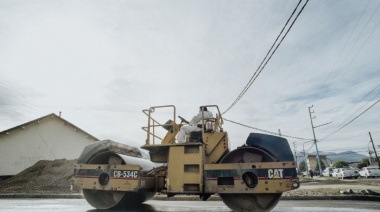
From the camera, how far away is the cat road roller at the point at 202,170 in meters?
5.31

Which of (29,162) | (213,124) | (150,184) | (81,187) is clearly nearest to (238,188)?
(213,124)

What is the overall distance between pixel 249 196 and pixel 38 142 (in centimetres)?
2116

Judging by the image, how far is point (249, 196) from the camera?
18.6 ft

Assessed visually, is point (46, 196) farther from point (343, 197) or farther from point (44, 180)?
point (343, 197)

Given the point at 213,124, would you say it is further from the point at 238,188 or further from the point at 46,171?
the point at 46,171

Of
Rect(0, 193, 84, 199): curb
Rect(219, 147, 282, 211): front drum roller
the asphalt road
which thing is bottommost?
the asphalt road

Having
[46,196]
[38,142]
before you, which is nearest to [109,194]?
[46,196]

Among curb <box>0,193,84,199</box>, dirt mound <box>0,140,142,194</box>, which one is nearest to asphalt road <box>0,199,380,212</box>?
curb <box>0,193,84,199</box>

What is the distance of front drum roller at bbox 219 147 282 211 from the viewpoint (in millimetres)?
5492

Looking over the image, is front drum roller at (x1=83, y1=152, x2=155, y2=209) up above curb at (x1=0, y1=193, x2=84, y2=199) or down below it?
above

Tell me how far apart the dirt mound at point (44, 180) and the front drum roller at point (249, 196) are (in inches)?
430

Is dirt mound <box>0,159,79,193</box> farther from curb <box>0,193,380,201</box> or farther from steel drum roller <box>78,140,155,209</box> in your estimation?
steel drum roller <box>78,140,155,209</box>

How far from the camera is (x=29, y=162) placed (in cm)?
2045

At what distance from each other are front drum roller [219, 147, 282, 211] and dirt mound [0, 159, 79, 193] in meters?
10.9
